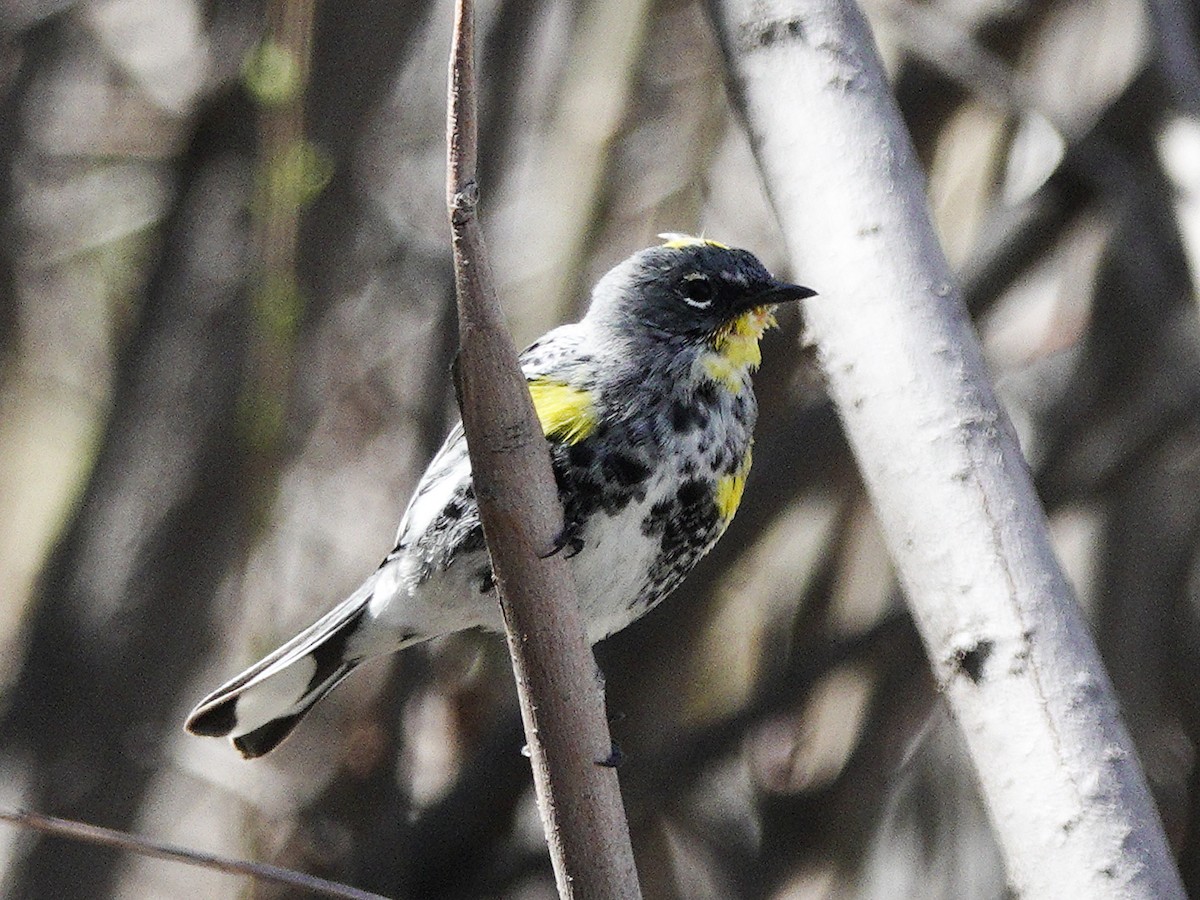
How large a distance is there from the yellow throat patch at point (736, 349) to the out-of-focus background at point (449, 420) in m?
0.91

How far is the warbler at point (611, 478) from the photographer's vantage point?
204 centimetres

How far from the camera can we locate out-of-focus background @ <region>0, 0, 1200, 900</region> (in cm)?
332

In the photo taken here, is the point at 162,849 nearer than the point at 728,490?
Yes

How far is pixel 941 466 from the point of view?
1.43 metres

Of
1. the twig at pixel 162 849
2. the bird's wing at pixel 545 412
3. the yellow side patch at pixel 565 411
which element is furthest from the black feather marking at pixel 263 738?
the twig at pixel 162 849

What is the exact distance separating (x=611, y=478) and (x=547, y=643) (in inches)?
26.0

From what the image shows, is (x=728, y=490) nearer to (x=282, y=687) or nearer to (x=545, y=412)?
(x=545, y=412)

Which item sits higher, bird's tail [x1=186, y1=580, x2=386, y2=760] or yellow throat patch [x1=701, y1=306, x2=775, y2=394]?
yellow throat patch [x1=701, y1=306, x2=775, y2=394]

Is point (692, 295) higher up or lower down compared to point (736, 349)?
higher up

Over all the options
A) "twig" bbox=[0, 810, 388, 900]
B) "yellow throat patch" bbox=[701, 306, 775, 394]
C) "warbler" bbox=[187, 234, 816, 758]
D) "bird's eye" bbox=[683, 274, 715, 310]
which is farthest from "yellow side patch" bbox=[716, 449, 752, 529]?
"twig" bbox=[0, 810, 388, 900]

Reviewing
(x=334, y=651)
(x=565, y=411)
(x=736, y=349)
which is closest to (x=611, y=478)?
(x=565, y=411)

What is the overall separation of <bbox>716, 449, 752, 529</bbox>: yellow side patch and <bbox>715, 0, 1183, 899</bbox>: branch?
548 millimetres

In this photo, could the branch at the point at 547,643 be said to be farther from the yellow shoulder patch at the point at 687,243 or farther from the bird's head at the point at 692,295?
the yellow shoulder patch at the point at 687,243

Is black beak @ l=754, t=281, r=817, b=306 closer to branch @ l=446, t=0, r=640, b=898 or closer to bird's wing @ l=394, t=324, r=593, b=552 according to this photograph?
bird's wing @ l=394, t=324, r=593, b=552
